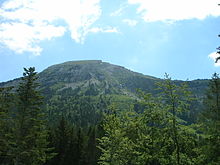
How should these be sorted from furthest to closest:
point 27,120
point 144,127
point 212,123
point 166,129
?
point 27,120 < point 212,123 < point 144,127 < point 166,129

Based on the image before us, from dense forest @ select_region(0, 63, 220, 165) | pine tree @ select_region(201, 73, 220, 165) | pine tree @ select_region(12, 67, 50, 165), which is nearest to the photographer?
dense forest @ select_region(0, 63, 220, 165)

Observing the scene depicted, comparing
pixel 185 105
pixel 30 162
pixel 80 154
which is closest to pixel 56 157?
pixel 80 154

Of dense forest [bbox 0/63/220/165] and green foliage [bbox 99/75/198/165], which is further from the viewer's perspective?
dense forest [bbox 0/63/220/165]

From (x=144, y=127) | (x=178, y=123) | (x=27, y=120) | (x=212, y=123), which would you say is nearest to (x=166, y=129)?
(x=178, y=123)

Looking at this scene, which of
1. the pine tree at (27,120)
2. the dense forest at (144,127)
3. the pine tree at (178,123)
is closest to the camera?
the pine tree at (178,123)

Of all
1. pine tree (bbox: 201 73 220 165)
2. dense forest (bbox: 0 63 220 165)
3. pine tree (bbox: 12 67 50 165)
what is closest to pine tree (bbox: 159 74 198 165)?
dense forest (bbox: 0 63 220 165)

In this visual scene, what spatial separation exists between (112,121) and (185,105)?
9.68m

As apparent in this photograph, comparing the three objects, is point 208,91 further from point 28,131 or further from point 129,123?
point 28,131

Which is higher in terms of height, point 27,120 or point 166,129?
point 27,120

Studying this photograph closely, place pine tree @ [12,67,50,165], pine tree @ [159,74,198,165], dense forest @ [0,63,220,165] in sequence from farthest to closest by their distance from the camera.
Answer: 1. pine tree @ [12,67,50,165]
2. dense forest @ [0,63,220,165]
3. pine tree @ [159,74,198,165]

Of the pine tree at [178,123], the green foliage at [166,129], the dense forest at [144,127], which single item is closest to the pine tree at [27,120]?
the dense forest at [144,127]

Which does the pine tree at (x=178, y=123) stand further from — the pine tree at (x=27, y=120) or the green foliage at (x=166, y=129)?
the pine tree at (x=27, y=120)

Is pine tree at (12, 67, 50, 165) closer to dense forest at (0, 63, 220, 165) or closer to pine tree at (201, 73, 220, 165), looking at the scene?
dense forest at (0, 63, 220, 165)

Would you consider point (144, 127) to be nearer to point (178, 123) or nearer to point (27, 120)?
point (178, 123)
